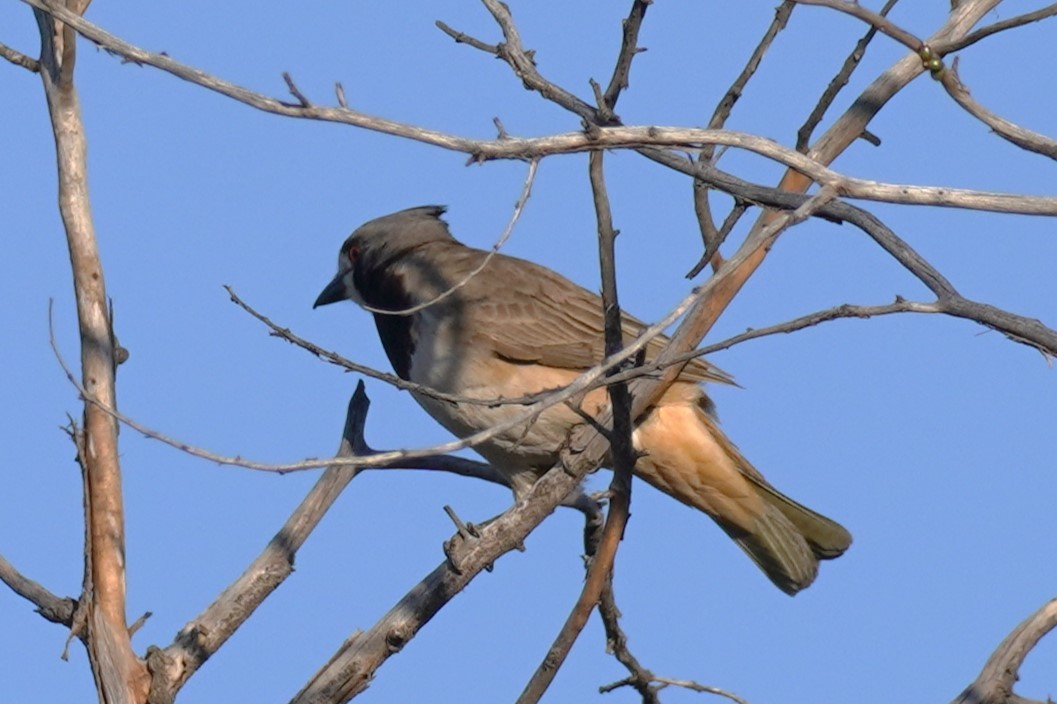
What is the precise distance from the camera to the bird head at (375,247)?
7.98 meters

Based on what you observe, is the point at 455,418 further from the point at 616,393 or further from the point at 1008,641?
the point at 1008,641

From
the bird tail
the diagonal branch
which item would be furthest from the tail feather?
the diagonal branch

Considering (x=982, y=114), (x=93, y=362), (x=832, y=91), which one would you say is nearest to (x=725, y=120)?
(x=832, y=91)

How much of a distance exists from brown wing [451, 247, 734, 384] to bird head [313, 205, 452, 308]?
1.47ft

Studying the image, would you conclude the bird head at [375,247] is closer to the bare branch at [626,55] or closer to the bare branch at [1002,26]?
the bare branch at [626,55]

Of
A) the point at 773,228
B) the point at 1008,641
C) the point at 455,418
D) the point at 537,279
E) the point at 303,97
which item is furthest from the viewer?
the point at 537,279

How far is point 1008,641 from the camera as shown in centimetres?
478

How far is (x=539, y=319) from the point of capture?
286 inches

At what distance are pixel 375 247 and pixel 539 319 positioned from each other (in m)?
1.22

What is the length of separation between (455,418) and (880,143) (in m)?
2.20

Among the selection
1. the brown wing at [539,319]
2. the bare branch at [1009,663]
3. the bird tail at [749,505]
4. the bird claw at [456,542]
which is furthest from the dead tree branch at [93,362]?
the bare branch at [1009,663]

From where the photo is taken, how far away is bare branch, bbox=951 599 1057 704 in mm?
4688

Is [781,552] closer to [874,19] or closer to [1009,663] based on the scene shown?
[1009,663]

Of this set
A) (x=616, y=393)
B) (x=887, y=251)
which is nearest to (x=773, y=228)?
(x=887, y=251)
